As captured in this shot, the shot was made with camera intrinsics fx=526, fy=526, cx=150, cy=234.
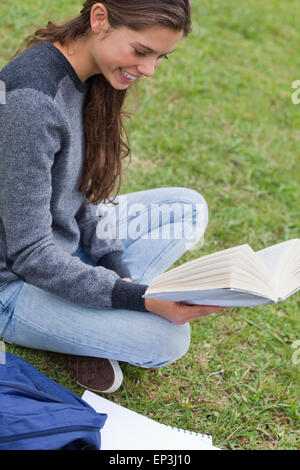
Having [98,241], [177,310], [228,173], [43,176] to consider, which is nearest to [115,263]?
[98,241]

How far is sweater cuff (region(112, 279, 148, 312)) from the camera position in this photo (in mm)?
1579

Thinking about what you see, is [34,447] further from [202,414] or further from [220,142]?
[220,142]

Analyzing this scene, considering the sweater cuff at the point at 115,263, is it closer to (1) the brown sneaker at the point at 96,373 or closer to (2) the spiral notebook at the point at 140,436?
(1) the brown sneaker at the point at 96,373

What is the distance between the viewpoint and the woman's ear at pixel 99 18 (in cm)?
145

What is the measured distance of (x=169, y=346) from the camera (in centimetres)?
168

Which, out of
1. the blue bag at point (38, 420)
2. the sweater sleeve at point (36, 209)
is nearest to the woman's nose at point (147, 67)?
the sweater sleeve at point (36, 209)

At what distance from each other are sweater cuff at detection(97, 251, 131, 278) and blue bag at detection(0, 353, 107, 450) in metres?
0.55

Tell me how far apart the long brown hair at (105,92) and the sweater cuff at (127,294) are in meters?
0.41

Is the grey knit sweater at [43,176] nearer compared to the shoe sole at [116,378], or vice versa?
the grey knit sweater at [43,176]

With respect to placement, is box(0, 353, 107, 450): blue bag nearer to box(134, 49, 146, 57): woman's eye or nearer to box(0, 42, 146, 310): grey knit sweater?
box(0, 42, 146, 310): grey knit sweater

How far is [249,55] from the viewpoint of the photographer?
15.0ft

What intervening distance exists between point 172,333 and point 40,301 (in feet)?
1.41

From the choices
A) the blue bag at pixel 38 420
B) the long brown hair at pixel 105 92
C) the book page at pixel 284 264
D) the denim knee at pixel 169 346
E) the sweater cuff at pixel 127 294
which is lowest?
the denim knee at pixel 169 346

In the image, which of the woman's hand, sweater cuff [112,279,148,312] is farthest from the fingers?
sweater cuff [112,279,148,312]
